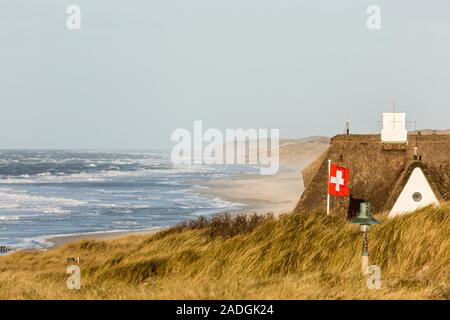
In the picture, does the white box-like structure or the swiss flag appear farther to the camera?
the white box-like structure

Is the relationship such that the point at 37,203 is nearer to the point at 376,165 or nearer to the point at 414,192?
the point at 376,165

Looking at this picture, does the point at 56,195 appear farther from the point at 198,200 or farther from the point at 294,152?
the point at 294,152

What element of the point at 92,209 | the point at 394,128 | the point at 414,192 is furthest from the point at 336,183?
the point at 92,209

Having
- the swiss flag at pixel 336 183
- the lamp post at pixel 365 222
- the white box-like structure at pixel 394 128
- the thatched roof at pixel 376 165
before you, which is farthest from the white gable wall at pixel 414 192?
the lamp post at pixel 365 222

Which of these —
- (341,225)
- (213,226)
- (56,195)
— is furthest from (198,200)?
(341,225)

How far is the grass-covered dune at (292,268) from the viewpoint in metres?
10.3

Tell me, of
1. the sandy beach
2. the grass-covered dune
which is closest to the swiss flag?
the grass-covered dune

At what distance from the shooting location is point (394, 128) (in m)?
29.4

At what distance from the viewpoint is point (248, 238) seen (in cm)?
1558

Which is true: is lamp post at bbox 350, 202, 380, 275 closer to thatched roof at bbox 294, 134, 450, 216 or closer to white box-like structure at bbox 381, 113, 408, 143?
thatched roof at bbox 294, 134, 450, 216

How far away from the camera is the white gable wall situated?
2570cm

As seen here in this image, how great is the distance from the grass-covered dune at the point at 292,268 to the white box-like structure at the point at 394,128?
42.2 ft

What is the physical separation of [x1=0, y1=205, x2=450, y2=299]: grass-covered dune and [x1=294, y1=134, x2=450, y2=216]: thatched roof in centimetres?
1088

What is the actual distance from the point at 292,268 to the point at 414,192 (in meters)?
13.0
